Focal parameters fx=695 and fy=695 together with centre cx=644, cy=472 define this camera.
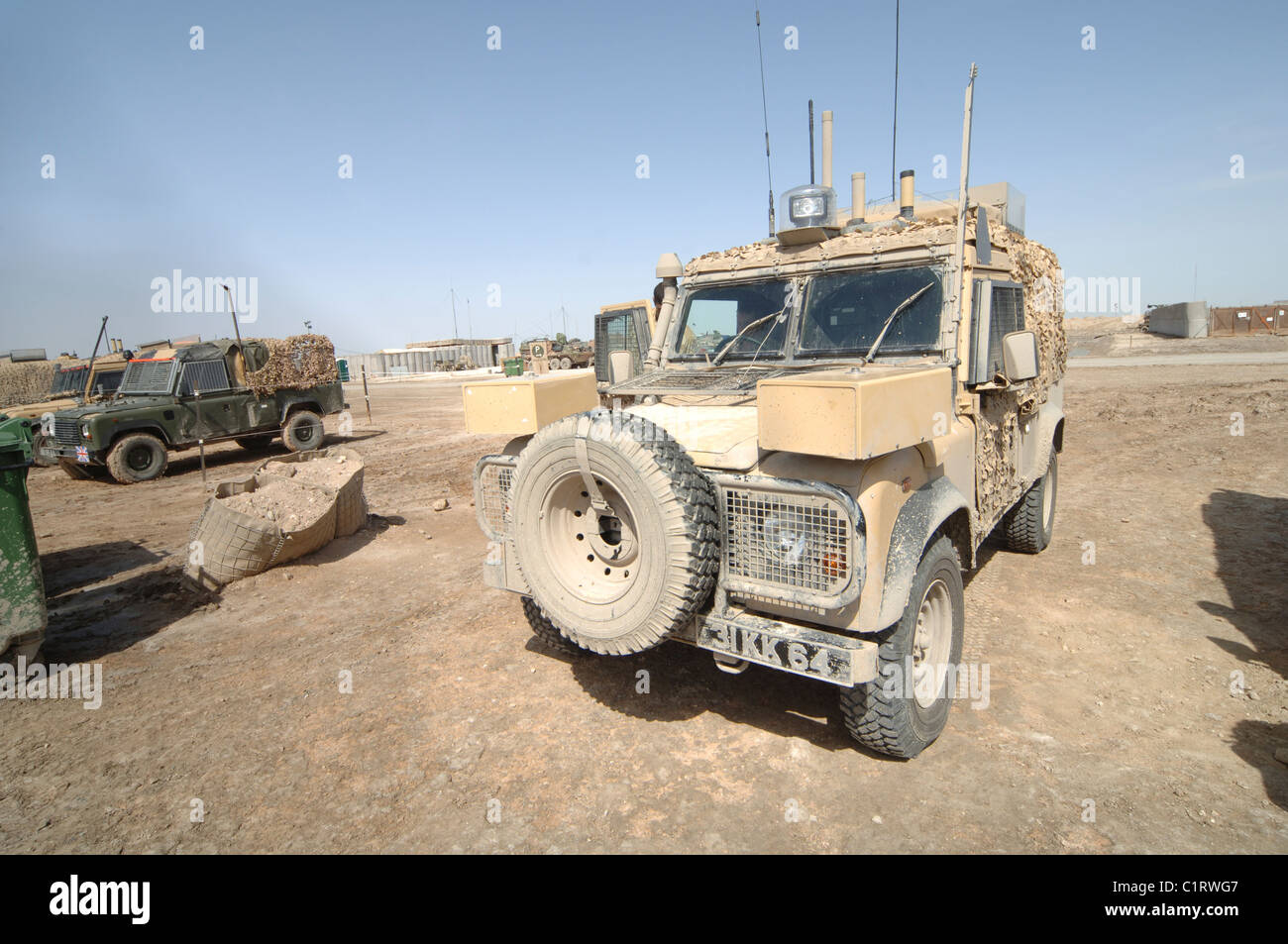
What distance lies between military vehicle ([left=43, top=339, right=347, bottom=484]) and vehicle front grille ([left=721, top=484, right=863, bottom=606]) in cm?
1129

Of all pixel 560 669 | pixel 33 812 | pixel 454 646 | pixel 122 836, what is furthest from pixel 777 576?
pixel 33 812

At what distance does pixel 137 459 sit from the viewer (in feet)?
38.1

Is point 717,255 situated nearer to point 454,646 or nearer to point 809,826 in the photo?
point 454,646

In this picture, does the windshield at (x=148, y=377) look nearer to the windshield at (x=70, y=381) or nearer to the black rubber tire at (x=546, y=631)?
the windshield at (x=70, y=381)

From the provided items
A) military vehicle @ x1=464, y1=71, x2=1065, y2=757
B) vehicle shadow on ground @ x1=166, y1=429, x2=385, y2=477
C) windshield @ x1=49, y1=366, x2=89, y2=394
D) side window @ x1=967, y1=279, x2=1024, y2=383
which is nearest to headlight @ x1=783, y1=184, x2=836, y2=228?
military vehicle @ x1=464, y1=71, x2=1065, y2=757

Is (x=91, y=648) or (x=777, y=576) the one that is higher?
(x=777, y=576)

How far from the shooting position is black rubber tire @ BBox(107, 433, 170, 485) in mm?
11297

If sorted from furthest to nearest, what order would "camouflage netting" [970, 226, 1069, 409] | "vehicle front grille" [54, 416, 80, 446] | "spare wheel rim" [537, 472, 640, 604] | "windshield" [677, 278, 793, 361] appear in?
"vehicle front grille" [54, 416, 80, 446]
"camouflage netting" [970, 226, 1069, 409]
"windshield" [677, 278, 793, 361]
"spare wheel rim" [537, 472, 640, 604]

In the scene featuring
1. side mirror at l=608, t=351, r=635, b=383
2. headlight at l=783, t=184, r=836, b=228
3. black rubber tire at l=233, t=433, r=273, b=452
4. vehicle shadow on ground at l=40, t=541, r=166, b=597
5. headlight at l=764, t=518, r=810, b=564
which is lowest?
vehicle shadow on ground at l=40, t=541, r=166, b=597

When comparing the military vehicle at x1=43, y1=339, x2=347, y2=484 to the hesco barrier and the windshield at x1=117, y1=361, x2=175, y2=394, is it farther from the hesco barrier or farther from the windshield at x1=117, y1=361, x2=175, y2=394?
the hesco barrier

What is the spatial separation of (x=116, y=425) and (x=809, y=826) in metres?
12.9

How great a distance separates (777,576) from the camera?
2.82m

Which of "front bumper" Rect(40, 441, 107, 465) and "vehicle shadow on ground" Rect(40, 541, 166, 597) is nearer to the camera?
"vehicle shadow on ground" Rect(40, 541, 166, 597)

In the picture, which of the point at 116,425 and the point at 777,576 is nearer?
the point at 777,576
